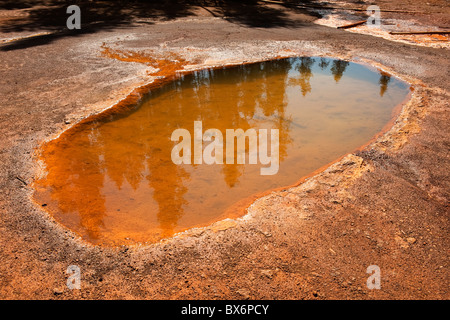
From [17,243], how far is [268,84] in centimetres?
504

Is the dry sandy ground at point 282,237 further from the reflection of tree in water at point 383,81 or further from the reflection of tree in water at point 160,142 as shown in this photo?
the reflection of tree in water at point 383,81

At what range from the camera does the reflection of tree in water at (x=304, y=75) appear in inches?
249

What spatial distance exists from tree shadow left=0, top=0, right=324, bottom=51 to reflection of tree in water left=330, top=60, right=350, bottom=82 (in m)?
3.90

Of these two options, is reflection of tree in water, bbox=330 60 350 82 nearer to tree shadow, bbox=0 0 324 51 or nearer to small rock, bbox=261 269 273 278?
tree shadow, bbox=0 0 324 51

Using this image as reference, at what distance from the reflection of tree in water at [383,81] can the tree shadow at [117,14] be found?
16.0 feet

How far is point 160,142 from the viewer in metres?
4.53

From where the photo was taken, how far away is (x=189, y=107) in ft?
18.2

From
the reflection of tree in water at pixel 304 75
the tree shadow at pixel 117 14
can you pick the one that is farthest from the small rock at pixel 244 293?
the tree shadow at pixel 117 14

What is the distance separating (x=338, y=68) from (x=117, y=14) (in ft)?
29.7

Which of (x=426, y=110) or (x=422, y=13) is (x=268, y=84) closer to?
(x=426, y=110)

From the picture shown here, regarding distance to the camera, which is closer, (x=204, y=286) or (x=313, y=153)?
(x=204, y=286)

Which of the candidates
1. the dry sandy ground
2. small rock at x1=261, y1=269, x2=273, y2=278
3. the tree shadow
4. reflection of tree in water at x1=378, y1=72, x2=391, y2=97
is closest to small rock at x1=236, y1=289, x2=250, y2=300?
the dry sandy ground

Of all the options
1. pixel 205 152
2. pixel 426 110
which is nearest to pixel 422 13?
pixel 426 110

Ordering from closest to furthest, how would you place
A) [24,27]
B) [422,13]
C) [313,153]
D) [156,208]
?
[156,208], [313,153], [24,27], [422,13]
